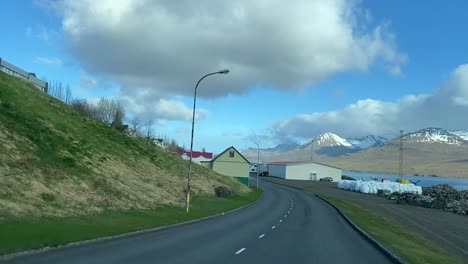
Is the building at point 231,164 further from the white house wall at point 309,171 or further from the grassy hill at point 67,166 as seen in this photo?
the white house wall at point 309,171

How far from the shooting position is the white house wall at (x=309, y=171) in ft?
527

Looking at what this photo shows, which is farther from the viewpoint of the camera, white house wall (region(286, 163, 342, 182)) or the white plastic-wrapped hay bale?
white house wall (region(286, 163, 342, 182))

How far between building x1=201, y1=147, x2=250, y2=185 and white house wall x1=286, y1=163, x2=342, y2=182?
52.3 metres

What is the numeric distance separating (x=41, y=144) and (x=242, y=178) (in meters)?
70.8

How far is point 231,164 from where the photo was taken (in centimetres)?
10981

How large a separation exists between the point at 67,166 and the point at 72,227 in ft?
50.9

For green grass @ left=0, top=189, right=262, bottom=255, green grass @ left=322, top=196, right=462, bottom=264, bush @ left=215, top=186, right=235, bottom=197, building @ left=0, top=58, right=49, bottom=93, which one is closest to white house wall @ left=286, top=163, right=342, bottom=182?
building @ left=0, top=58, right=49, bottom=93

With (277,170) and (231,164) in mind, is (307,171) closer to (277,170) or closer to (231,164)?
(277,170)

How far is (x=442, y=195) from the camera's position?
9062 cm

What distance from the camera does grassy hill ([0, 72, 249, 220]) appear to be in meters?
29.0

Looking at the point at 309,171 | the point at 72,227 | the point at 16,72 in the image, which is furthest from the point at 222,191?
the point at 309,171

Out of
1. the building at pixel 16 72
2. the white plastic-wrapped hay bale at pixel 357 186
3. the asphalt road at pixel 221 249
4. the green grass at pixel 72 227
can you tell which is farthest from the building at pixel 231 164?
the asphalt road at pixel 221 249

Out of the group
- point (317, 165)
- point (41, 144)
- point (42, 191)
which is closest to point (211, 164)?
point (317, 165)

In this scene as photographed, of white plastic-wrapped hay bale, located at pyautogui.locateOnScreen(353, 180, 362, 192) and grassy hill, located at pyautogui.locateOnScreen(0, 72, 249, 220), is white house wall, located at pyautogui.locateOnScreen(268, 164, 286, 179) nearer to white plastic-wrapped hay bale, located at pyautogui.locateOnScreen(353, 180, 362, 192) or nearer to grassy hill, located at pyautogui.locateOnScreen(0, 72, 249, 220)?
white plastic-wrapped hay bale, located at pyautogui.locateOnScreen(353, 180, 362, 192)
